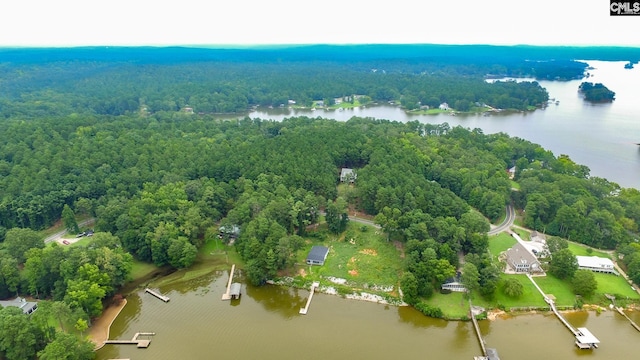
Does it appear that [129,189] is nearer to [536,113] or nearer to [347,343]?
[347,343]

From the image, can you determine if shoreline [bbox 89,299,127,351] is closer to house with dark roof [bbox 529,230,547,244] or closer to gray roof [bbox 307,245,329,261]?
gray roof [bbox 307,245,329,261]

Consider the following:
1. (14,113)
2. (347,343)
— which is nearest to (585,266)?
(347,343)

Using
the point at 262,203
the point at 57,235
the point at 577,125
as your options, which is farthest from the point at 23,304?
the point at 577,125

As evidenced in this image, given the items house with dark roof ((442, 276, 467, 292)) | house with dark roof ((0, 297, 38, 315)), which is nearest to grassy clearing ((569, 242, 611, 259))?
house with dark roof ((442, 276, 467, 292))

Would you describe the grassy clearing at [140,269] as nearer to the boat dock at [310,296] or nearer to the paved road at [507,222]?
the boat dock at [310,296]

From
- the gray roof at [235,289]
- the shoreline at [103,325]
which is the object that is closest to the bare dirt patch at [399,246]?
the gray roof at [235,289]

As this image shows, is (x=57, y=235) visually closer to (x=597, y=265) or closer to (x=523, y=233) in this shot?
(x=523, y=233)

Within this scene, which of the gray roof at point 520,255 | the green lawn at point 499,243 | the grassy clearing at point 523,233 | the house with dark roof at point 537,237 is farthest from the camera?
the grassy clearing at point 523,233
